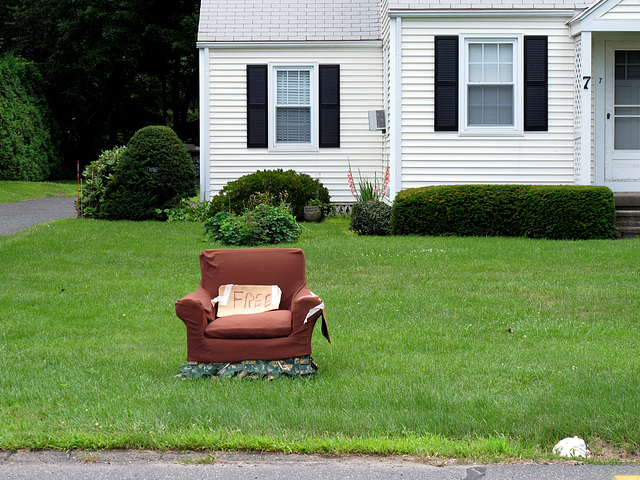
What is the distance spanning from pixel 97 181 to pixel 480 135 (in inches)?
333

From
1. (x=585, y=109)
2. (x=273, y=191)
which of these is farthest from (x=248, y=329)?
(x=585, y=109)

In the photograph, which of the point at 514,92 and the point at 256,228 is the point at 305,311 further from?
the point at 514,92

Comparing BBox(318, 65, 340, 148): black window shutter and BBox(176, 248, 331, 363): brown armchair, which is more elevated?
BBox(318, 65, 340, 148): black window shutter

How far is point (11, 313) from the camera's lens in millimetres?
7797

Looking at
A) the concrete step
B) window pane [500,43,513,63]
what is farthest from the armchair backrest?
window pane [500,43,513,63]

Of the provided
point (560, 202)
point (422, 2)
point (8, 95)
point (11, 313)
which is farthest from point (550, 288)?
point (8, 95)

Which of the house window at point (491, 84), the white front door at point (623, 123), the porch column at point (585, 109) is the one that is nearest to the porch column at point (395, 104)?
the house window at point (491, 84)

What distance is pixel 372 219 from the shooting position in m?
14.0

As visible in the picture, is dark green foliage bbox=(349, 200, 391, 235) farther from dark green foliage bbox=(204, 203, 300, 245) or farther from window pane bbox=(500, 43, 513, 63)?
window pane bbox=(500, 43, 513, 63)

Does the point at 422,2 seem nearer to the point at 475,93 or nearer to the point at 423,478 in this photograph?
the point at 475,93

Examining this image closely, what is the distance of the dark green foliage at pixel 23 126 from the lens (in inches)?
1073

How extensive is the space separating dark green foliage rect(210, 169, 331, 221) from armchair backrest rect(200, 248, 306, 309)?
27.5 ft

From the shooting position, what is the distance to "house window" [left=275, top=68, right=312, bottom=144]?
17.4 metres

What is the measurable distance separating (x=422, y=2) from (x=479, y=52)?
58.9 inches
